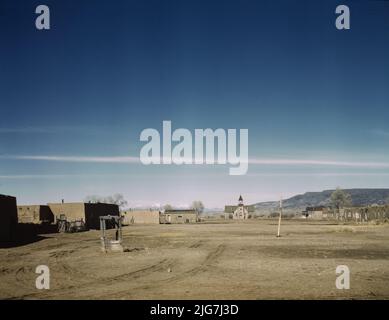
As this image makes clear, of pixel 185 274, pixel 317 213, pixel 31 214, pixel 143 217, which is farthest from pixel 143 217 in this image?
pixel 317 213

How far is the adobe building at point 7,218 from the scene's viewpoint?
3472cm

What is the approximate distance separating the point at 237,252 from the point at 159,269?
7.69 meters

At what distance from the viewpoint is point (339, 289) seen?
41.1ft

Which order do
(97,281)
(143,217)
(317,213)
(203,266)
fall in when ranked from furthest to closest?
1. (317,213)
2. (143,217)
3. (203,266)
4. (97,281)

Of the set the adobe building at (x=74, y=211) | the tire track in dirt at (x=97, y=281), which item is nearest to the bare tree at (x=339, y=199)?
the adobe building at (x=74, y=211)

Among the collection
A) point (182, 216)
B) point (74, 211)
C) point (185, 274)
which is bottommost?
point (182, 216)

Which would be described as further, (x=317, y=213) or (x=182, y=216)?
(x=317, y=213)

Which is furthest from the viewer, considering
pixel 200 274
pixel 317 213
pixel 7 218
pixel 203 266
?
pixel 317 213

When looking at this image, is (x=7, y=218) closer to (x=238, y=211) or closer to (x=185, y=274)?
(x=185, y=274)

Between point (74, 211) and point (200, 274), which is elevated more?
point (200, 274)

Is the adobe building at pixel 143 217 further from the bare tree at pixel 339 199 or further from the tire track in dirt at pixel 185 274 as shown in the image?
the bare tree at pixel 339 199

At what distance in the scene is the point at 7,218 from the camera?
3597 cm
